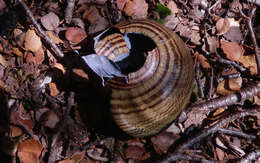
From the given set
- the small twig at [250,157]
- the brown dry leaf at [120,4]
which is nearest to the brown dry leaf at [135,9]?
the brown dry leaf at [120,4]

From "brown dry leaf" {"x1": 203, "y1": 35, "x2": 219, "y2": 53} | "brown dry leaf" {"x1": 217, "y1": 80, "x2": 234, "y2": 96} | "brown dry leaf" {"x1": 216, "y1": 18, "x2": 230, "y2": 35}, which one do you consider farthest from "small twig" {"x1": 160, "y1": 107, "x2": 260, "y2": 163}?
"brown dry leaf" {"x1": 216, "y1": 18, "x2": 230, "y2": 35}

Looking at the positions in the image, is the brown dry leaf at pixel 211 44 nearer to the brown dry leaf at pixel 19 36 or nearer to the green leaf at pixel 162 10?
the green leaf at pixel 162 10

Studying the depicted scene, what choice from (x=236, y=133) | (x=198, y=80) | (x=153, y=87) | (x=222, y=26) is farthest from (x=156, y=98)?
(x=222, y=26)

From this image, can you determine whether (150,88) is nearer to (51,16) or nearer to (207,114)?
(207,114)

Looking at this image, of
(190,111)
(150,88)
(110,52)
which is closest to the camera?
(150,88)

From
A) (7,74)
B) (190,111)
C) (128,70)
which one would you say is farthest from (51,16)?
(190,111)

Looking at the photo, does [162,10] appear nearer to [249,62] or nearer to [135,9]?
[135,9]
